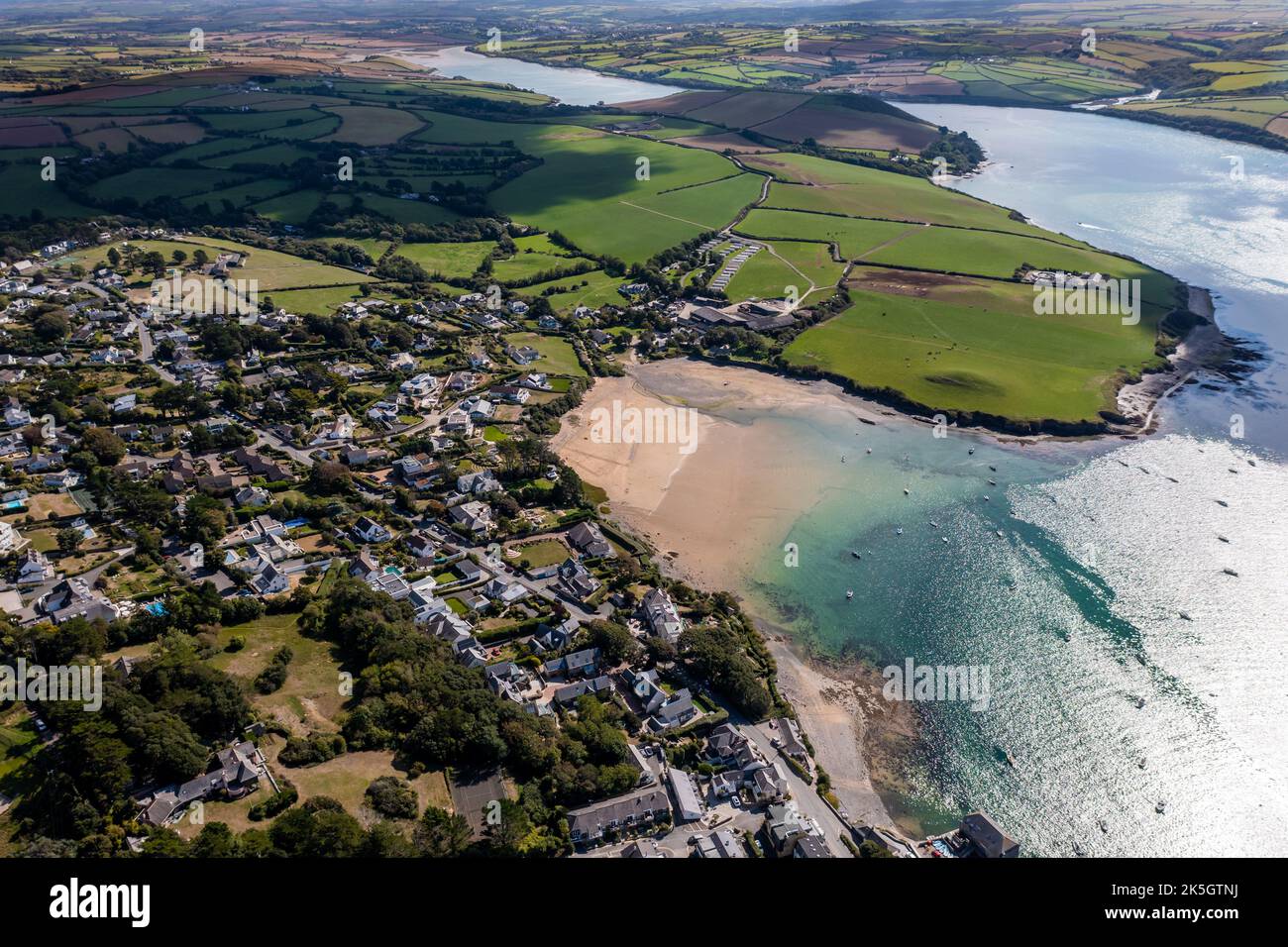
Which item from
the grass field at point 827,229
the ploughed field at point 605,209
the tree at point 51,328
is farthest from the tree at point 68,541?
the grass field at point 827,229

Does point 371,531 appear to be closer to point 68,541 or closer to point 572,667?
point 68,541

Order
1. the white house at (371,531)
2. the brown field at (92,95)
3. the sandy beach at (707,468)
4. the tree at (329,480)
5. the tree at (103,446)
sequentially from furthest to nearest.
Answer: the brown field at (92,95) < the tree at (103,446) < the tree at (329,480) < the sandy beach at (707,468) < the white house at (371,531)

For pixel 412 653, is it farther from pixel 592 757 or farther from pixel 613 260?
pixel 613 260

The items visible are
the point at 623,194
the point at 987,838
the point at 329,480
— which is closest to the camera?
the point at 987,838

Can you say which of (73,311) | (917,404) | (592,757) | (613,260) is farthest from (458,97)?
(592,757)

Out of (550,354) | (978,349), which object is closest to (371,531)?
(550,354)

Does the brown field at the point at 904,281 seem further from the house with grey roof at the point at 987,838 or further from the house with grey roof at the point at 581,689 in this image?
the house with grey roof at the point at 987,838

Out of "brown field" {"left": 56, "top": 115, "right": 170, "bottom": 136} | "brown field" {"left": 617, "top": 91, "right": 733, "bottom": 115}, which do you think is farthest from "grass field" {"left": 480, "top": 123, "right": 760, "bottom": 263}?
"brown field" {"left": 56, "top": 115, "right": 170, "bottom": 136}
